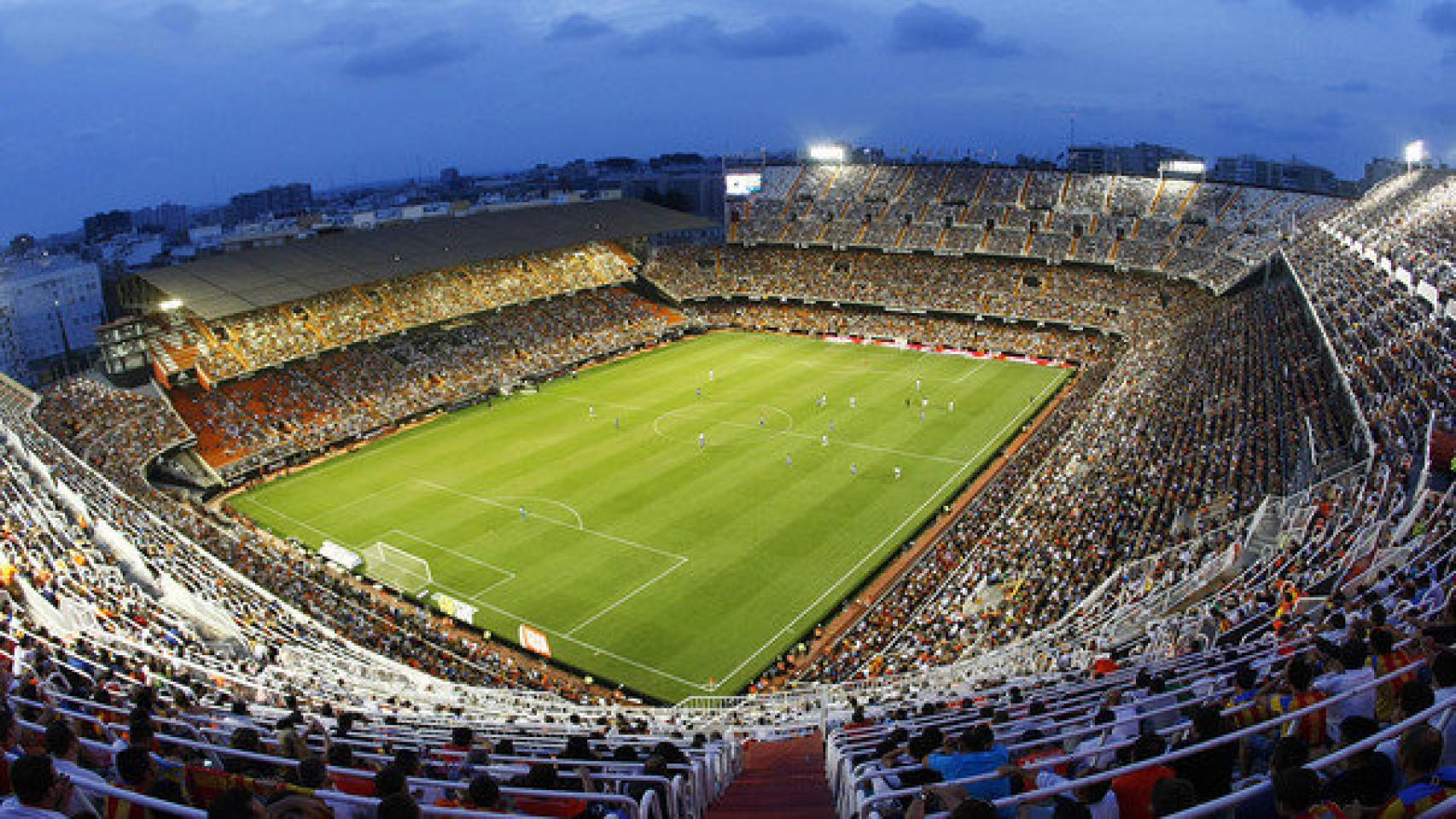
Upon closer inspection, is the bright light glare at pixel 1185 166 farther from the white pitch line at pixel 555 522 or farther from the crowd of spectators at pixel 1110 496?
→ the white pitch line at pixel 555 522

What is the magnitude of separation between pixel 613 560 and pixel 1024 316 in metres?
40.9

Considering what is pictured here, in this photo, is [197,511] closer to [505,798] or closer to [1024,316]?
[505,798]

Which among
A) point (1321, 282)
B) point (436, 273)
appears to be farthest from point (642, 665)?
point (436, 273)

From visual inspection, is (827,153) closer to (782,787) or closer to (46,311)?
(46,311)

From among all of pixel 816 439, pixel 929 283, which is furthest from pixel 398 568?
pixel 929 283

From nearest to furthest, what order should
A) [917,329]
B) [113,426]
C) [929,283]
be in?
[113,426] < [917,329] < [929,283]

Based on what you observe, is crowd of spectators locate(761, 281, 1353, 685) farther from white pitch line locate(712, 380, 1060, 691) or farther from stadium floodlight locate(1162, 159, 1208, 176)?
stadium floodlight locate(1162, 159, 1208, 176)

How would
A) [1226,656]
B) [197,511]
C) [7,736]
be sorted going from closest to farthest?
[7,736] < [1226,656] < [197,511]

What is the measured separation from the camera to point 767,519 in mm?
34344

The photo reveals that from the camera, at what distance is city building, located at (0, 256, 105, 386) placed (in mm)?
74125

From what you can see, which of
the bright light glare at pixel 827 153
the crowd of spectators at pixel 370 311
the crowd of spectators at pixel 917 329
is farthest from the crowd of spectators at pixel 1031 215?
the crowd of spectators at pixel 370 311

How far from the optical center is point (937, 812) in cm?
484

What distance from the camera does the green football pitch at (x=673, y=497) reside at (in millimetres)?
27641

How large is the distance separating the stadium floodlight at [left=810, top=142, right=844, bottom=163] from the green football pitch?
32798 mm
